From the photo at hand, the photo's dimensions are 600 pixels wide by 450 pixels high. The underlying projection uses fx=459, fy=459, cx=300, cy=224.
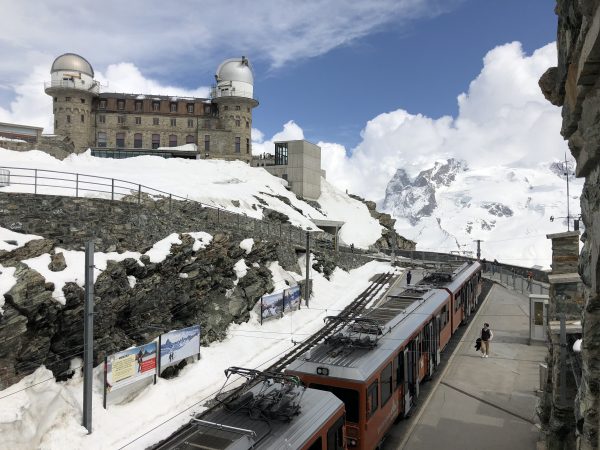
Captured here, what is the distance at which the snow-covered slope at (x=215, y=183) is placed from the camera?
37803mm

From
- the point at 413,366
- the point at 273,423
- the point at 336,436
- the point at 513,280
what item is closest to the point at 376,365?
the point at 336,436

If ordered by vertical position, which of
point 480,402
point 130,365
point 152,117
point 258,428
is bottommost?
point 480,402

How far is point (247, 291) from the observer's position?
82.6 feet

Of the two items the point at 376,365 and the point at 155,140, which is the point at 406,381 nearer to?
the point at 376,365

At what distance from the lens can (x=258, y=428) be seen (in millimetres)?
7953

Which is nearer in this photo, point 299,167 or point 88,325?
point 88,325

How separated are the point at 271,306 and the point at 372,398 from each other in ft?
49.0

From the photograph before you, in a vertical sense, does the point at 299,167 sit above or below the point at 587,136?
above

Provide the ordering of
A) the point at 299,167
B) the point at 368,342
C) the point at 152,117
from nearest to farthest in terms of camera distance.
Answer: the point at 368,342 < the point at 299,167 < the point at 152,117

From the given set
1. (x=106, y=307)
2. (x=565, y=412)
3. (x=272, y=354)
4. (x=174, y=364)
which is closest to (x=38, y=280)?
(x=106, y=307)

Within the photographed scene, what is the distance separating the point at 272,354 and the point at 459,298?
9639 millimetres

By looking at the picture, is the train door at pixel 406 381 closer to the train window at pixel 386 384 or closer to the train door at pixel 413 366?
the train door at pixel 413 366

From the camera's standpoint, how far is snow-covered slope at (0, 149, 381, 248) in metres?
37.8

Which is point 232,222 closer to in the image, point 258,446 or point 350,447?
point 350,447
